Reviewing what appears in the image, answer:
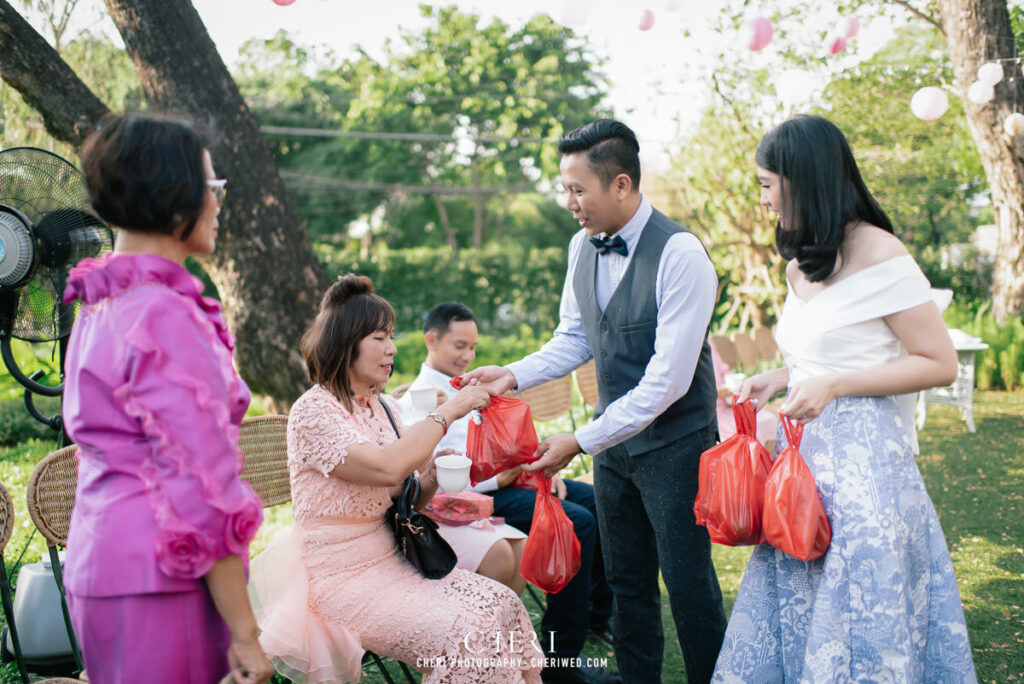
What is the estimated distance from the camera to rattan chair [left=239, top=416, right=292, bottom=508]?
9.90 ft

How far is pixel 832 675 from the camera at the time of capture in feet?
6.02

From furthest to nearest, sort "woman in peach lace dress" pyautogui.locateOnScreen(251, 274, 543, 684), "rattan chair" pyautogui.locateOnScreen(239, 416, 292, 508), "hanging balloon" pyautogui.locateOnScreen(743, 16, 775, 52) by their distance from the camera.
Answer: "hanging balloon" pyautogui.locateOnScreen(743, 16, 775, 52), "rattan chair" pyautogui.locateOnScreen(239, 416, 292, 508), "woman in peach lace dress" pyautogui.locateOnScreen(251, 274, 543, 684)

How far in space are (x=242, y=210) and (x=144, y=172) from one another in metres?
4.14

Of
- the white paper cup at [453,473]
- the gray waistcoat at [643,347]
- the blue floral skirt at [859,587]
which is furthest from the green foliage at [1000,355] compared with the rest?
the white paper cup at [453,473]

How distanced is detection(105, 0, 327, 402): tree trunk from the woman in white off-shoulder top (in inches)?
160

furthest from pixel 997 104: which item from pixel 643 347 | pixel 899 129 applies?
pixel 643 347

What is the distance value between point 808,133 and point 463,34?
21.5 m

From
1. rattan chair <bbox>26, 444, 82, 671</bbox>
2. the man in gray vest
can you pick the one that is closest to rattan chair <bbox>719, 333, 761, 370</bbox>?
the man in gray vest

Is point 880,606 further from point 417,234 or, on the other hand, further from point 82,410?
point 417,234

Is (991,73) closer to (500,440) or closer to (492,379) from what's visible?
(492,379)

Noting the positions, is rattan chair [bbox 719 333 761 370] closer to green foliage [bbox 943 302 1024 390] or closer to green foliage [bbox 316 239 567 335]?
green foliage [bbox 943 302 1024 390]

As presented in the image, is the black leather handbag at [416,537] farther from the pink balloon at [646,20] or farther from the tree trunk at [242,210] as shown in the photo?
the pink balloon at [646,20]

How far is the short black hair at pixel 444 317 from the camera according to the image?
3.60 metres

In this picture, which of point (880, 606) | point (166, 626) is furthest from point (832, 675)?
point (166, 626)
